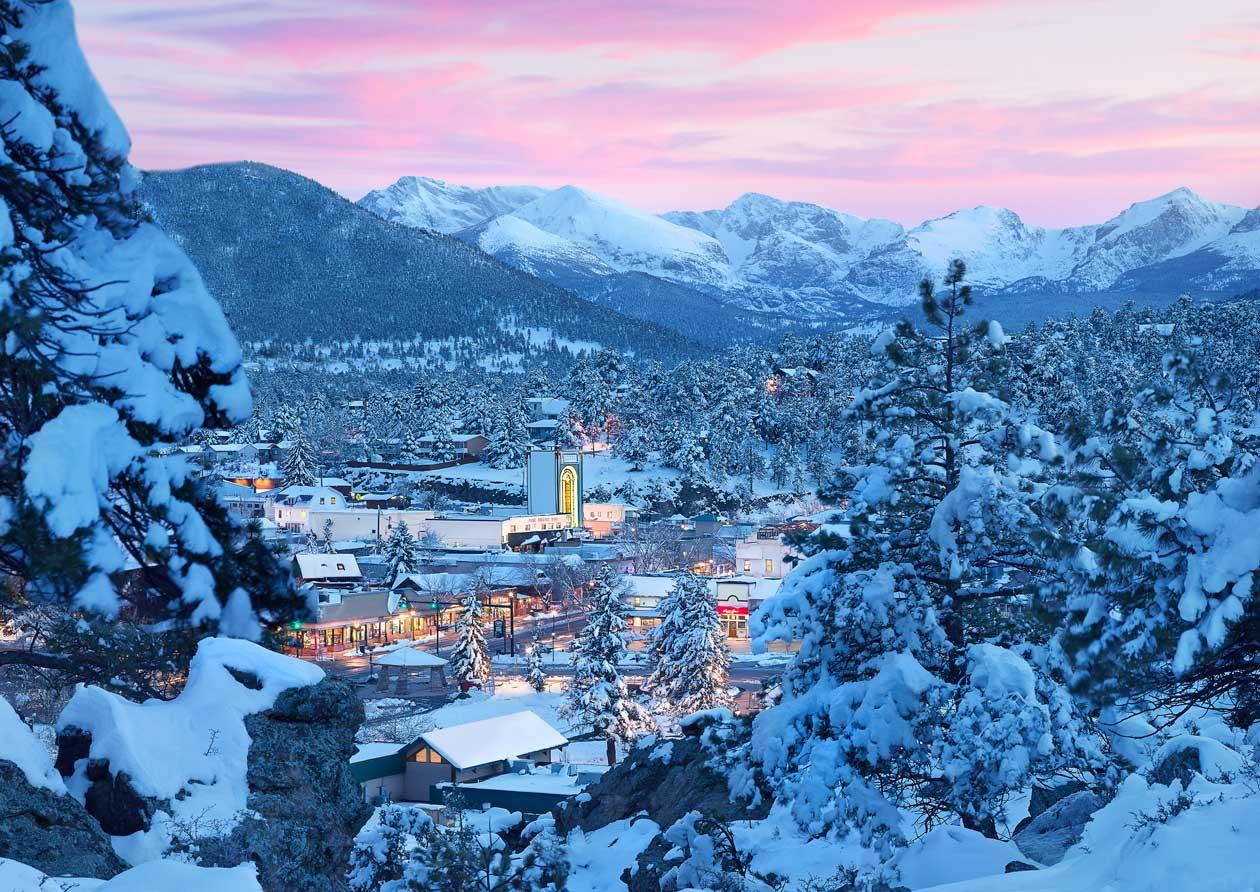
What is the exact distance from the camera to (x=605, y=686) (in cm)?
4266

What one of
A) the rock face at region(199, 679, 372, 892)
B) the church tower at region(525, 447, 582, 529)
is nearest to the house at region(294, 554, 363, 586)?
the church tower at region(525, 447, 582, 529)

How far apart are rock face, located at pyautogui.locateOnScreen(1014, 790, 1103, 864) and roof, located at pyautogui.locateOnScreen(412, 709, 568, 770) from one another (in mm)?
22352

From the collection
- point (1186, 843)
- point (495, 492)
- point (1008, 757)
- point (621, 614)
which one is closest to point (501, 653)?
point (621, 614)

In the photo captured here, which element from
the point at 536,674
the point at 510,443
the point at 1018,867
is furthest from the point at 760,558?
the point at 1018,867

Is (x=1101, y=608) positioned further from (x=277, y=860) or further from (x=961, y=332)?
(x=961, y=332)

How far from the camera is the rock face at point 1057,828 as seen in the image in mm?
12703

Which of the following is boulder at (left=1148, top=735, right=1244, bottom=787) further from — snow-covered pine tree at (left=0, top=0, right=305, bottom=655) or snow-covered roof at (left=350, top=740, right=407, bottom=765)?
snow-covered roof at (left=350, top=740, right=407, bottom=765)

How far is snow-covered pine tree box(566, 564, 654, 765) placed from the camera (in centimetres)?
4238

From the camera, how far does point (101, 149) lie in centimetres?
829

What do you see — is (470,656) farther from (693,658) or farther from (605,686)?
(693,658)

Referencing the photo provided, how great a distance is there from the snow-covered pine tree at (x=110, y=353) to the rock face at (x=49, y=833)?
3.37ft

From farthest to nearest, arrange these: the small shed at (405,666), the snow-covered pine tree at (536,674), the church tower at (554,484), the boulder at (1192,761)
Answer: the church tower at (554,484)
the small shed at (405,666)
the snow-covered pine tree at (536,674)
the boulder at (1192,761)

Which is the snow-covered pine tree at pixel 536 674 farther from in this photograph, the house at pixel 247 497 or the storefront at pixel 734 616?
the house at pixel 247 497

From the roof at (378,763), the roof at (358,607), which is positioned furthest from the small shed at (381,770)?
the roof at (358,607)
